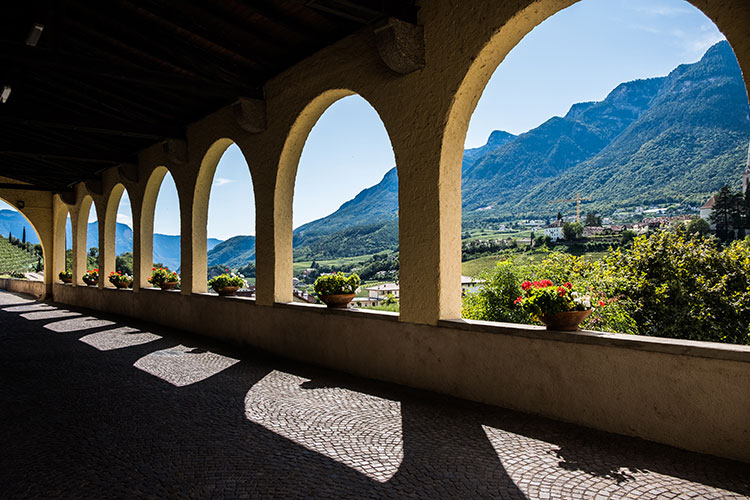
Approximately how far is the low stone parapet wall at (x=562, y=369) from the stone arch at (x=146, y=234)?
594 cm

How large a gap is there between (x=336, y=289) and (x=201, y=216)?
13.8ft

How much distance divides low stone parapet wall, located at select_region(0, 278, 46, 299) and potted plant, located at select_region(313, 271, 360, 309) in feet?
50.1

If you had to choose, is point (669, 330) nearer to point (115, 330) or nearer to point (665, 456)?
point (665, 456)

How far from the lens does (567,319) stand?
3.51 metres

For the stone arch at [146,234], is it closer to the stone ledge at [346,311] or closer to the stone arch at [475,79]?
the stone ledge at [346,311]

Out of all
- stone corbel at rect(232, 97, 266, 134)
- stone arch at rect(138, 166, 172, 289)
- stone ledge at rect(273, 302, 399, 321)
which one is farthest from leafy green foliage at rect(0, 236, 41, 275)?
stone ledge at rect(273, 302, 399, 321)

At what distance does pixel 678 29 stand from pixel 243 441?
99823mm

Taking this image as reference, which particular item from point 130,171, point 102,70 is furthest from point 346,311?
point 130,171

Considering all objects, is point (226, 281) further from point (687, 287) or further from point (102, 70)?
point (687, 287)

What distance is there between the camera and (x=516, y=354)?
370cm

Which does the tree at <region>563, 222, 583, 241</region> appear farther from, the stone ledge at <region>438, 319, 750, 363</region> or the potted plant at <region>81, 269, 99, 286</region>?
the stone ledge at <region>438, 319, 750, 363</region>

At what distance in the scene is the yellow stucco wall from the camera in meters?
2.86

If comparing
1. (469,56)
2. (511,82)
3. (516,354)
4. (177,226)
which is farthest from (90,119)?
(511,82)

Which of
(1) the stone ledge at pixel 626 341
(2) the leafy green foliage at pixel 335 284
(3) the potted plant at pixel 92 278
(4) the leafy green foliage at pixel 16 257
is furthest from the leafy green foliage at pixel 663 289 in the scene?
(4) the leafy green foliage at pixel 16 257
